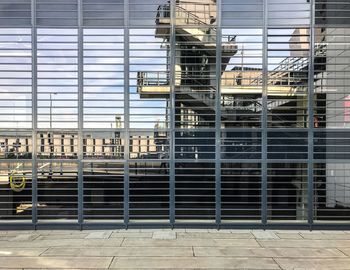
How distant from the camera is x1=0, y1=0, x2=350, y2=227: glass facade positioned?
8.69 metres

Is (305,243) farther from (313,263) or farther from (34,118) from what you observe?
(34,118)

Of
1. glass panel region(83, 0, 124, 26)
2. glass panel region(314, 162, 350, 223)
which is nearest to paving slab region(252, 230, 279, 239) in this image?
glass panel region(314, 162, 350, 223)

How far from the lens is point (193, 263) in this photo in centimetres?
657

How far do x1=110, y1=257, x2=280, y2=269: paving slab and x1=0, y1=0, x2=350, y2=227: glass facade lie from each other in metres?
1.99

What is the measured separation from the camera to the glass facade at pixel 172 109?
869 cm

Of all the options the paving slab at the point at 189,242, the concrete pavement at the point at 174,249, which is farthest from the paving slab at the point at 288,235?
the paving slab at the point at 189,242

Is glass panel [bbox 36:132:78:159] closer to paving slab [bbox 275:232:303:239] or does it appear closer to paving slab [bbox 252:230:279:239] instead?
paving slab [bbox 252:230:279:239]

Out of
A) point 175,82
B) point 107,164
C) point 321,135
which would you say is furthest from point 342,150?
point 107,164

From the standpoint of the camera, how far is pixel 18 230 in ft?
28.6

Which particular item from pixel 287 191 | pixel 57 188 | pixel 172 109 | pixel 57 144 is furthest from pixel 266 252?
pixel 57 144

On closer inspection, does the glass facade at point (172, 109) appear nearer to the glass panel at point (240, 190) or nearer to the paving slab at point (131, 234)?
the glass panel at point (240, 190)

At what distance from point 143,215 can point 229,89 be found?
11.8ft

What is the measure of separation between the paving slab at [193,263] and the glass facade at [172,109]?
1.99 metres

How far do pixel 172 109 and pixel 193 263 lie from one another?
358 cm
